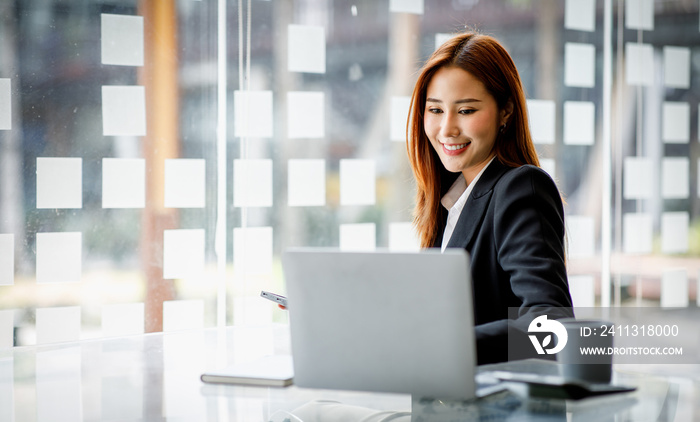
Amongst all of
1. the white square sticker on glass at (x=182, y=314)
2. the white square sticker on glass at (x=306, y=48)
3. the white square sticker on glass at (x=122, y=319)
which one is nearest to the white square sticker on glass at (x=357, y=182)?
the white square sticker on glass at (x=306, y=48)

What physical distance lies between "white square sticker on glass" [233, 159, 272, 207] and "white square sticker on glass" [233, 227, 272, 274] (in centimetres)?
13

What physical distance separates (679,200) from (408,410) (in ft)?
12.6

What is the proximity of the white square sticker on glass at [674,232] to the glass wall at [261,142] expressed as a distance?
0.05 ft

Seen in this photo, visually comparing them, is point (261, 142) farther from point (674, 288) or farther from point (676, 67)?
point (674, 288)

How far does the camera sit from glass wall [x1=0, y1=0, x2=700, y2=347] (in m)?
3.02

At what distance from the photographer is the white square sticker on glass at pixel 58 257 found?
302cm

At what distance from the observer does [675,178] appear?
4.36 metres

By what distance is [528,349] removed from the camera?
51.9 inches

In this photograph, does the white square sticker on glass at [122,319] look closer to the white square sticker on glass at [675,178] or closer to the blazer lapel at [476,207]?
the blazer lapel at [476,207]

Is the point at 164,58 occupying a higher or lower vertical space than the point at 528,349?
higher

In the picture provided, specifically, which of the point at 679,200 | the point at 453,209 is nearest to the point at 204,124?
the point at 453,209

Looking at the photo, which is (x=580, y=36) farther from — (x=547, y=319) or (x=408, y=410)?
(x=408, y=410)

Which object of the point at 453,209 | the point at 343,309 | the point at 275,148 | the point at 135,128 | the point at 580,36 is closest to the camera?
the point at 343,309

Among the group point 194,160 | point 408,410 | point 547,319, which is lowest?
point 408,410
